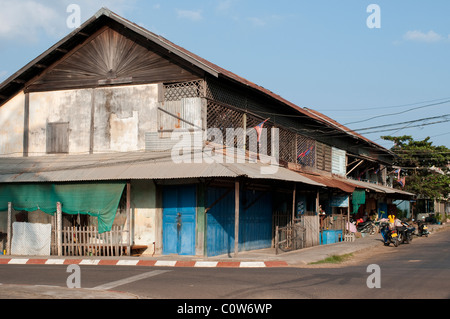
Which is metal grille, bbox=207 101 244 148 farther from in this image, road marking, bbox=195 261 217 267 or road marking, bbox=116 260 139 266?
road marking, bbox=116 260 139 266

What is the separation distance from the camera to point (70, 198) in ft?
60.1

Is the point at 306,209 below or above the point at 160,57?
below

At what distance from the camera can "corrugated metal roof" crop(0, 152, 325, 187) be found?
16.1 meters

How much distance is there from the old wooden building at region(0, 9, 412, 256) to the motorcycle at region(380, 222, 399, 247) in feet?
11.1

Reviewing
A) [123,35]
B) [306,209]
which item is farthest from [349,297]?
[306,209]

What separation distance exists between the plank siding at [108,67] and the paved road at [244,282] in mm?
Answer: 7704

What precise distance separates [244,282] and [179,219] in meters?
7.20

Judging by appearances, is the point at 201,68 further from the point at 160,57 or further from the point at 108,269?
the point at 108,269

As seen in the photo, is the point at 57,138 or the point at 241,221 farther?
the point at 57,138

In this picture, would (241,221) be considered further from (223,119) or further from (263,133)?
(263,133)

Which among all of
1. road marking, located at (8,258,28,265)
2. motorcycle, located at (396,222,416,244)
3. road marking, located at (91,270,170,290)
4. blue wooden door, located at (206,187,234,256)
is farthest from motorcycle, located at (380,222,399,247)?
road marking, located at (8,258,28,265)

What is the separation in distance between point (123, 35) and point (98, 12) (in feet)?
3.95

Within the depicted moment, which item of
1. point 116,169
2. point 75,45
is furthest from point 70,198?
point 75,45

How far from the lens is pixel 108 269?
14023mm
